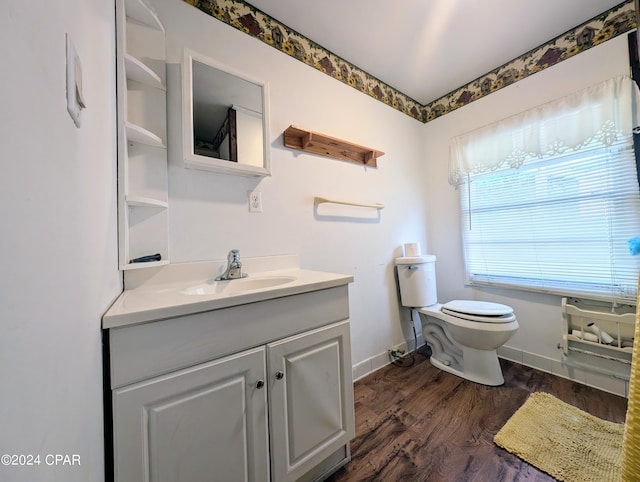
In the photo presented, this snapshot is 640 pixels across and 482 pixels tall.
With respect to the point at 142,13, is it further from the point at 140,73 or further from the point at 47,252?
the point at 47,252

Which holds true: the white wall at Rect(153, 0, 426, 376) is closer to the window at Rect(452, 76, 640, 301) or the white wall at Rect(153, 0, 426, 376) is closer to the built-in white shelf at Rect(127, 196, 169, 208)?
the built-in white shelf at Rect(127, 196, 169, 208)

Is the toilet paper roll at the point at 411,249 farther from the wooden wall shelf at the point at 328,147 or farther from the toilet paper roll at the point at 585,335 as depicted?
the toilet paper roll at the point at 585,335

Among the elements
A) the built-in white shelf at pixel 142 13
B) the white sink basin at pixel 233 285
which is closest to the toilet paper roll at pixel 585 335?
the white sink basin at pixel 233 285

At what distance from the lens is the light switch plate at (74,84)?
39 cm

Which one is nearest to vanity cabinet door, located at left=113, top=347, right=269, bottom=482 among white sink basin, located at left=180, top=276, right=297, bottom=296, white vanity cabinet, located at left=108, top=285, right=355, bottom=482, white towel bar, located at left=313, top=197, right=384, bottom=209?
white vanity cabinet, located at left=108, top=285, right=355, bottom=482

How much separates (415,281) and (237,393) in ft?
4.99

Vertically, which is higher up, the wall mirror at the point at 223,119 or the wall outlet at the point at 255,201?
the wall mirror at the point at 223,119

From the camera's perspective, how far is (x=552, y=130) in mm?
1612

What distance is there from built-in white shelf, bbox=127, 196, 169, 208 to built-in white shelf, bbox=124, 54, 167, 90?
0.50m

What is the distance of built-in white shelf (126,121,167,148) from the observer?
2.90 ft

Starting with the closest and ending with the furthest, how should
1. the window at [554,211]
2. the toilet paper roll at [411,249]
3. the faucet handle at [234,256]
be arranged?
the faucet handle at [234,256]
the window at [554,211]
the toilet paper roll at [411,249]

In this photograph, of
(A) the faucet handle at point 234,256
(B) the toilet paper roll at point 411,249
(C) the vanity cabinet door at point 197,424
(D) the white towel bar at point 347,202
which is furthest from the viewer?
(B) the toilet paper roll at point 411,249

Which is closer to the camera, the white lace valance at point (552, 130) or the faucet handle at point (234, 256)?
the faucet handle at point (234, 256)

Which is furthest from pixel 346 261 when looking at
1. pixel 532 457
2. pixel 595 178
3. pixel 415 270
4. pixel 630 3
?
pixel 630 3
